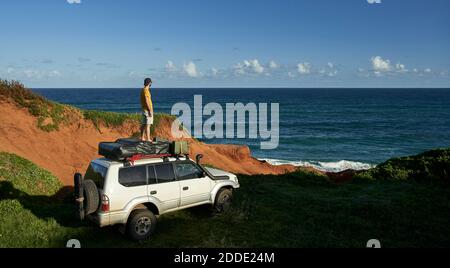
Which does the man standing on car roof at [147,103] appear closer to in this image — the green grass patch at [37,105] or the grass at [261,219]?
the grass at [261,219]

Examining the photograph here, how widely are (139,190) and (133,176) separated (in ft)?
1.34

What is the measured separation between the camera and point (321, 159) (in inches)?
1692

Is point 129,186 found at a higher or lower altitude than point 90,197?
higher

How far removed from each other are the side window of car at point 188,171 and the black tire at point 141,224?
1449 mm

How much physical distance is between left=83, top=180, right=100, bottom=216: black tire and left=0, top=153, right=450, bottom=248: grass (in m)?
1.11

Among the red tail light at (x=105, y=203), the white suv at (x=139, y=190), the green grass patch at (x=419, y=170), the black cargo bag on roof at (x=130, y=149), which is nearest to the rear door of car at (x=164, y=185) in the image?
the white suv at (x=139, y=190)

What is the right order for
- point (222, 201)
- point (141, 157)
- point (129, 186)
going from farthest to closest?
point (222, 201), point (141, 157), point (129, 186)

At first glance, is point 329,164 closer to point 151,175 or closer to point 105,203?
point 151,175

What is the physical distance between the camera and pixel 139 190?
10.1 m

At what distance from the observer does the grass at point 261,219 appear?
1031 cm

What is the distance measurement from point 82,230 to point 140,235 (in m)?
1.86

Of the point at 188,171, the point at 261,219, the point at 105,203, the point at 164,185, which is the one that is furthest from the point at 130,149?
the point at 261,219
